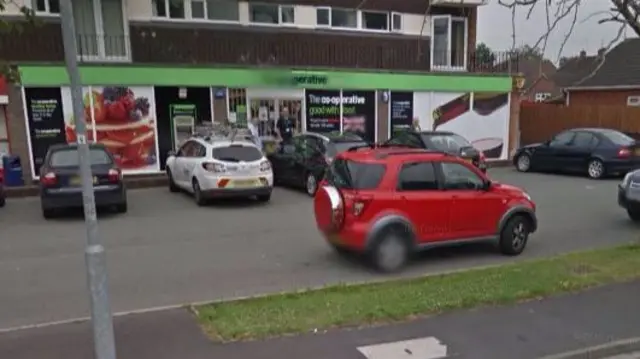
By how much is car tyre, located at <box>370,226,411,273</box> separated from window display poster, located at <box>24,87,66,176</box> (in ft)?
36.7

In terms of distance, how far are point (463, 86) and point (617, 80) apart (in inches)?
602

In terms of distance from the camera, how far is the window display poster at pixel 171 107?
15539mm

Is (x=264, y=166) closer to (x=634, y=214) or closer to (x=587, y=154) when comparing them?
(x=634, y=214)

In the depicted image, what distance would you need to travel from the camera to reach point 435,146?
14.6 m

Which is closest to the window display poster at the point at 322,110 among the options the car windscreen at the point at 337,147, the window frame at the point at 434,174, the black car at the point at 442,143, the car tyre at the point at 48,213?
the black car at the point at 442,143

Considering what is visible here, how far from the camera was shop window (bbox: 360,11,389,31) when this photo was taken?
1859cm

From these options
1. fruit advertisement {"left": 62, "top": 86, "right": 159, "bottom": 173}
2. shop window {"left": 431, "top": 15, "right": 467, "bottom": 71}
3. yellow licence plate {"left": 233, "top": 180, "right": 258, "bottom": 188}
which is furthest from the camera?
shop window {"left": 431, "top": 15, "right": 467, "bottom": 71}

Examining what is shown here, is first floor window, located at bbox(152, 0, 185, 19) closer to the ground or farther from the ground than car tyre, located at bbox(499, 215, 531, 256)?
farther from the ground

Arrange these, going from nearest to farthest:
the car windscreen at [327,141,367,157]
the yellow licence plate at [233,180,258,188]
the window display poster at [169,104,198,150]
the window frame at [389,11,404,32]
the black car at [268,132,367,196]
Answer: the yellow licence plate at [233,180,258,188], the car windscreen at [327,141,367,157], the black car at [268,132,367,196], the window display poster at [169,104,198,150], the window frame at [389,11,404,32]

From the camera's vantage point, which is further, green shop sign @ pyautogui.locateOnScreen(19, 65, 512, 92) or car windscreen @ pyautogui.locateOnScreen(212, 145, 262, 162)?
green shop sign @ pyautogui.locateOnScreen(19, 65, 512, 92)

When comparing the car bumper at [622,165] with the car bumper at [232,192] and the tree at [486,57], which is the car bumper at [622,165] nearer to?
the tree at [486,57]

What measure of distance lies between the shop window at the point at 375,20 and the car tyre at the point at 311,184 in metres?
7.63

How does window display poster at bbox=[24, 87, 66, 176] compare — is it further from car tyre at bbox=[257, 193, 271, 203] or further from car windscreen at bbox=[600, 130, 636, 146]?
car windscreen at bbox=[600, 130, 636, 146]

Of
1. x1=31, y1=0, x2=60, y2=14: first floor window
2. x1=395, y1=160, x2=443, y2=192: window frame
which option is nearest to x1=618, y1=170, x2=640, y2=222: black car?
x1=395, y1=160, x2=443, y2=192: window frame
